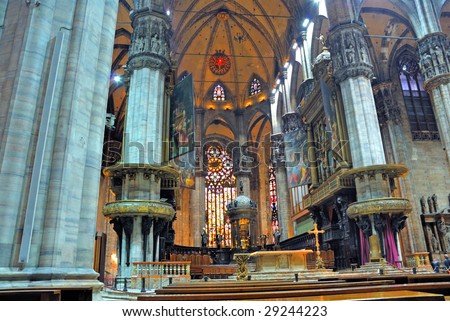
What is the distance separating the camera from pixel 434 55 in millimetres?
16719

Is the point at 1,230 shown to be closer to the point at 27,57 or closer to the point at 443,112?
the point at 27,57

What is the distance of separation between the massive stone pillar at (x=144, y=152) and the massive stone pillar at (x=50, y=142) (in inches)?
295

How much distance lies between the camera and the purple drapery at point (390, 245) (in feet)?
44.7

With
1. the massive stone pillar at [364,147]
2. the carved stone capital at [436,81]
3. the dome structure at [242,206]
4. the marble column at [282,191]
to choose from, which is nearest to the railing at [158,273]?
the massive stone pillar at [364,147]

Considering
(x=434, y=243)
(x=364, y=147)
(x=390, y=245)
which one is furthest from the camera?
(x=434, y=243)

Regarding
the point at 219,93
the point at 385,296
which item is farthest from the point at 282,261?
the point at 219,93

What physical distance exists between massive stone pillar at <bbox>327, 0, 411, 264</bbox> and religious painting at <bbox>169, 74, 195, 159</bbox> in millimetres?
7536

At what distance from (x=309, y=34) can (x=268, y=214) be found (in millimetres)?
18813

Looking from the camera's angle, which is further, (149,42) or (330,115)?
(330,115)

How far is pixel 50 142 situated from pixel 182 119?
1215 centimetres

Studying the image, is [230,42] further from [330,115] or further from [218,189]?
[330,115]

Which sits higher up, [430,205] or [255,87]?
[255,87]

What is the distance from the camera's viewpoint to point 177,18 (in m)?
29.2

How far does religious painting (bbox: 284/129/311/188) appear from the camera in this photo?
2139 centimetres
